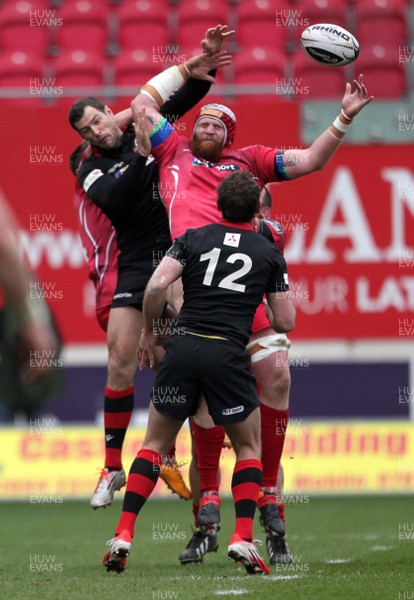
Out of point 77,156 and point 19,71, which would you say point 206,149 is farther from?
point 19,71

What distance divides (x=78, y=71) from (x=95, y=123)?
6.86 metres

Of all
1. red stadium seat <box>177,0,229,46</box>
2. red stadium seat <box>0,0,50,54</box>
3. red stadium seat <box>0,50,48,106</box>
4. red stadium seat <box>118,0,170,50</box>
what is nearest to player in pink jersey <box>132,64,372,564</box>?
red stadium seat <box>0,50,48,106</box>

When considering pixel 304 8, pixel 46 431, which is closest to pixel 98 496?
pixel 46 431

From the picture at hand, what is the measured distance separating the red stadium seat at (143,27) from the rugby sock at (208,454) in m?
8.51

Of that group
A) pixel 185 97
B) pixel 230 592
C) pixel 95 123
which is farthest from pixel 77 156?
pixel 230 592

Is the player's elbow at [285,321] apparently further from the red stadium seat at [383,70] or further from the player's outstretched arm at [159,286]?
the red stadium seat at [383,70]

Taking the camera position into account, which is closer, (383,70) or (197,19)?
(383,70)

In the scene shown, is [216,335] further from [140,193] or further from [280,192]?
[280,192]

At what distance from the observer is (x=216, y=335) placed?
5891mm

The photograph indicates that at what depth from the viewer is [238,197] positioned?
5965 millimetres

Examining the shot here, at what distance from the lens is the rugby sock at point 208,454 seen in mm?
6809

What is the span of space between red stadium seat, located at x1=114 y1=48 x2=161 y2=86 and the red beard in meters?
6.79

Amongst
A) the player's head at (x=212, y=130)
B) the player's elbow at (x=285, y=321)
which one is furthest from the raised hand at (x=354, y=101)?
the player's elbow at (x=285, y=321)

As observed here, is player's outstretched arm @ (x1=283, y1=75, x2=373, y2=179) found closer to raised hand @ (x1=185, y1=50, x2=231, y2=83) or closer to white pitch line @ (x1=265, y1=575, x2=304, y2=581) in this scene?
raised hand @ (x1=185, y1=50, x2=231, y2=83)
